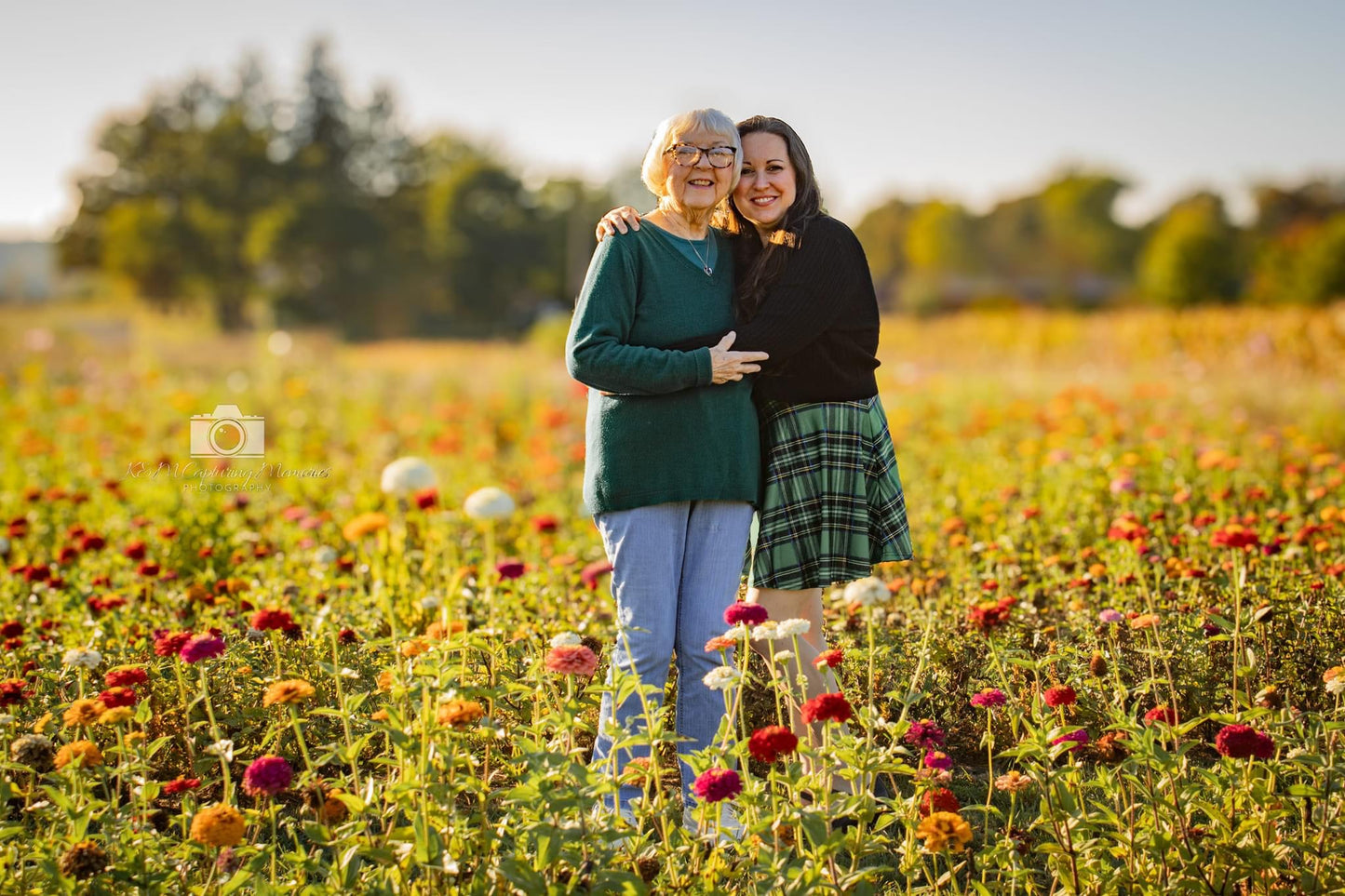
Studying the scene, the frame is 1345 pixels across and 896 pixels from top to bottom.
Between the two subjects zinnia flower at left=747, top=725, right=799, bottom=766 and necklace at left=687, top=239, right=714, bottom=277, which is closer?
zinnia flower at left=747, top=725, right=799, bottom=766

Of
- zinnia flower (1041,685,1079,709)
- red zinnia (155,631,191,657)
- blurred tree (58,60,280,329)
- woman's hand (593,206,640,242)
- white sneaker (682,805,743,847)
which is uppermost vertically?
blurred tree (58,60,280,329)

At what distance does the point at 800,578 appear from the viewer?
2.65m

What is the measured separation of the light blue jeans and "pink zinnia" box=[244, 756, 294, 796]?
2.59 ft

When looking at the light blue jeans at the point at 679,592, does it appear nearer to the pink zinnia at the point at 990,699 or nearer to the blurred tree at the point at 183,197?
the pink zinnia at the point at 990,699

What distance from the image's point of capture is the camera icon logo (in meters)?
6.52

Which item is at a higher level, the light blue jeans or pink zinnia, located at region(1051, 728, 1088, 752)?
the light blue jeans

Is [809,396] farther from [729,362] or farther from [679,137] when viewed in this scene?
[679,137]

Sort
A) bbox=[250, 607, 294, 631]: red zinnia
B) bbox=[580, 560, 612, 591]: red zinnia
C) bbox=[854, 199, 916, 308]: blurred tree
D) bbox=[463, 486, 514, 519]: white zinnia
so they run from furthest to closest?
1. bbox=[854, 199, 916, 308]: blurred tree
2. bbox=[580, 560, 612, 591]: red zinnia
3. bbox=[463, 486, 514, 519]: white zinnia
4. bbox=[250, 607, 294, 631]: red zinnia

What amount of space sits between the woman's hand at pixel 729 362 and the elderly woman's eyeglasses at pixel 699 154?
405 mm

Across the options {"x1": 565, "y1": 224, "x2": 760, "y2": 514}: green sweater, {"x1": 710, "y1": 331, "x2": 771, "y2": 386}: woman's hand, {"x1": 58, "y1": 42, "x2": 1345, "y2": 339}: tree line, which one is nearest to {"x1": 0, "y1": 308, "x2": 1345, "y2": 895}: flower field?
{"x1": 565, "y1": 224, "x2": 760, "y2": 514}: green sweater

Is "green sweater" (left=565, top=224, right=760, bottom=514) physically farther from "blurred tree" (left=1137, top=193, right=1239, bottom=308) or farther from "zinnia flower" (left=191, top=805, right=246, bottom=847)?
"blurred tree" (left=1137, top=193, right=1239, bottom=308)

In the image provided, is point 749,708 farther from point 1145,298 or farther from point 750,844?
point 1145,298

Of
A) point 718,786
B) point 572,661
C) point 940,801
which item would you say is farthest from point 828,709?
point 572,661

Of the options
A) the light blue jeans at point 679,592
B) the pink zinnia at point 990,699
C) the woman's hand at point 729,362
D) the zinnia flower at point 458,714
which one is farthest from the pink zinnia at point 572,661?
the pink zinnia at point 990,699
